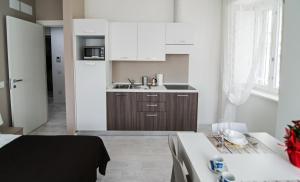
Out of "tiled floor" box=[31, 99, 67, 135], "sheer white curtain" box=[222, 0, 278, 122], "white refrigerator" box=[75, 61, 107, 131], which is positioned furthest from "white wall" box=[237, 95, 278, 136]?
"tiled floor" box=[31, 99, 67, 135]

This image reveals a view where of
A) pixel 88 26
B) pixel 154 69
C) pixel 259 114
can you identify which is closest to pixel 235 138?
pixel 259 114

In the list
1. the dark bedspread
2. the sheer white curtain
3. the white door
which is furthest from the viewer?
the white door

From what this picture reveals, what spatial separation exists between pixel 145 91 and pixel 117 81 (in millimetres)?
878

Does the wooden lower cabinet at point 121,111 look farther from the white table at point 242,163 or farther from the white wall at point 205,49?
the white table at point 242,163

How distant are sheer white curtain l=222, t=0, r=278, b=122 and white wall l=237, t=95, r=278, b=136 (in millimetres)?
148

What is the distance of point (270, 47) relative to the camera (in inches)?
134

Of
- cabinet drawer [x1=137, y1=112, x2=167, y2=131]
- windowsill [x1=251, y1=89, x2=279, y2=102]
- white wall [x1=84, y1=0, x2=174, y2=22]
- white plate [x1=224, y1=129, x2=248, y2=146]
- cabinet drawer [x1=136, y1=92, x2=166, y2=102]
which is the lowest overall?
cabinet drawer [x1=137, y1=112, x2=167, y2=131]

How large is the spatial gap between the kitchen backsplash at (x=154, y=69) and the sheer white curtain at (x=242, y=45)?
34.5 inches

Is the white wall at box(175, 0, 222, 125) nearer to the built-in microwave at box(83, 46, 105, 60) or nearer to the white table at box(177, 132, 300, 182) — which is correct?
the built-in microwave at box(83, 46, 105, 60)

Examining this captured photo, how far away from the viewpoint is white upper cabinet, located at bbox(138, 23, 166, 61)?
4285 millimetres

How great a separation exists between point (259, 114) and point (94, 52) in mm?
2942

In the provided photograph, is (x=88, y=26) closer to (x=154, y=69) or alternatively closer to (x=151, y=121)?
(x=154, y=69)

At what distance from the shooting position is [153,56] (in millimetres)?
4348

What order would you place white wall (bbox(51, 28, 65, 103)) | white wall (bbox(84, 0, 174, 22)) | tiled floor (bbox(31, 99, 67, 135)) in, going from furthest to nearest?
white wall (bbox(51, 28, 65, 103))
white wall (bbox(84, 0, 174, 22))
tiled floor (bbox(31, 99, 67, 135))
